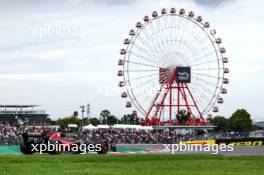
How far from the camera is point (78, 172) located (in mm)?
20125

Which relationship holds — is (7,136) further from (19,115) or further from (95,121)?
(95,121)

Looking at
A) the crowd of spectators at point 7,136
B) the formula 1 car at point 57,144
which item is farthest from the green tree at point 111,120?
the formula 1 car at point 57,144

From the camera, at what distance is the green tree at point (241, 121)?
422 feet

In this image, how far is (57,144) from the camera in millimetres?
35000

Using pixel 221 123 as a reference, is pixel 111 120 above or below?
above

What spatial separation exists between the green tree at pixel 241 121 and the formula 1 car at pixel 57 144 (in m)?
94.7

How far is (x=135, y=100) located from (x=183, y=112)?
41546mm

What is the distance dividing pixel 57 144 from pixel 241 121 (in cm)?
9976

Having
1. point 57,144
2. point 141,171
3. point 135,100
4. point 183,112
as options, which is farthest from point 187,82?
point 141,171

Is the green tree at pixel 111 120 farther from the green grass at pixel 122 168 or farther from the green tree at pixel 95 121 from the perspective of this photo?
the green grass at pixel 122 168

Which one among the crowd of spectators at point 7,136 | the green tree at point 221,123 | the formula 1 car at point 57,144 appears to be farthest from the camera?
the green tree at point 221,123

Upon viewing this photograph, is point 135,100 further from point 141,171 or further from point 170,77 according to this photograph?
point 141,171

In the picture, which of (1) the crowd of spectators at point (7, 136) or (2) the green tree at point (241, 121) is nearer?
(1) the crowd of spectators at point (7, 136)

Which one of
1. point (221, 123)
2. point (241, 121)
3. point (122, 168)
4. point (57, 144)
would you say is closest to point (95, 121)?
point (221, 123)
